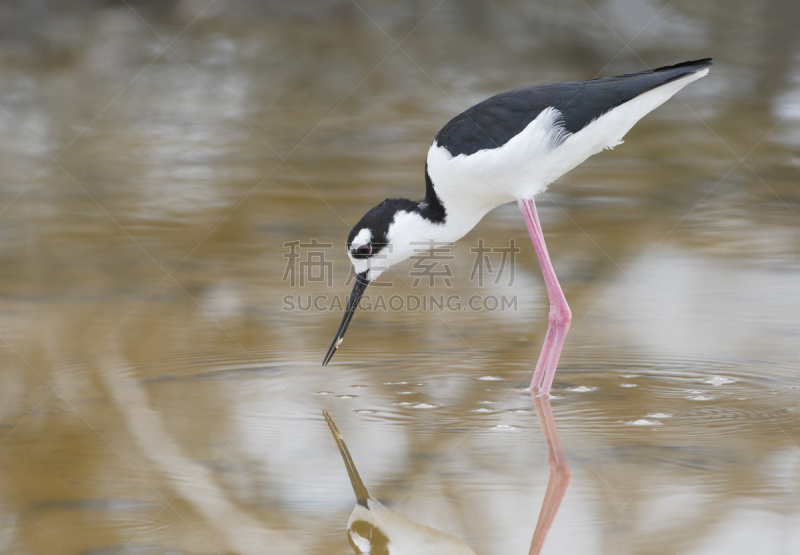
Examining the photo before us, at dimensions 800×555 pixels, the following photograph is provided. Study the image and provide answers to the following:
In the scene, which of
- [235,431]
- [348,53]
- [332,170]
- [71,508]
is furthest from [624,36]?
[71,508]

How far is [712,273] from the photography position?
630cm

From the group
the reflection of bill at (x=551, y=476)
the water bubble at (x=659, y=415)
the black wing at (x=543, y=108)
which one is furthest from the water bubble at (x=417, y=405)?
the black wing at (x=543, y=108)

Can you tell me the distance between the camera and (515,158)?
15.6ft

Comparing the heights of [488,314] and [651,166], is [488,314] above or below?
below

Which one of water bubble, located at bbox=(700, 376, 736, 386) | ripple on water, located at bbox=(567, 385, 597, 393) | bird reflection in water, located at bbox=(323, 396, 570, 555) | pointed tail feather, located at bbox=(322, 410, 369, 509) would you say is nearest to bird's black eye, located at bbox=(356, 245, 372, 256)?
pointed tail feather, located at bbox=(322, 410, 369, 509)

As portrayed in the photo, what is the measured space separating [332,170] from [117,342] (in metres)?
4.29

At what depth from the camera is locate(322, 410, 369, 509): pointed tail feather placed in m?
3.62

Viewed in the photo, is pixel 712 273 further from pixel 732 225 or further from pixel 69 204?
pixel 69 204

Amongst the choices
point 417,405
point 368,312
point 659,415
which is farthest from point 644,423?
point 368,312

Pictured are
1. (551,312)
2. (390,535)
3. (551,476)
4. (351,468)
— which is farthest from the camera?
(551,312)

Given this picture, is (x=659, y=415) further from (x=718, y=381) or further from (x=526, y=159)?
(x=526, y=159)

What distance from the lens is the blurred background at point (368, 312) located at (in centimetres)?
355

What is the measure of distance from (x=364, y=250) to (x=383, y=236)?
4.9 inches

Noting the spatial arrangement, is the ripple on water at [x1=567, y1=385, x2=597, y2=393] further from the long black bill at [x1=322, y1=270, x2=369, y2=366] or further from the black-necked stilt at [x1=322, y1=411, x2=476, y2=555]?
the black-necked stilt at [x1=322, y1=411, x2=476, y2=555]
